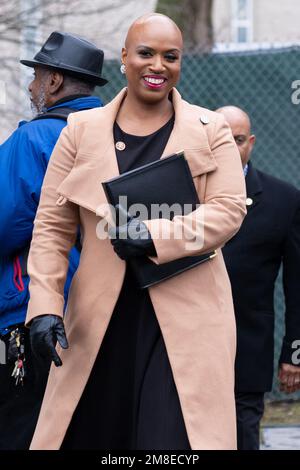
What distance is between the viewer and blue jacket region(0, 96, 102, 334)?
507 cm

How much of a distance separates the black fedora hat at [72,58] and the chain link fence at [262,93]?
3149mm

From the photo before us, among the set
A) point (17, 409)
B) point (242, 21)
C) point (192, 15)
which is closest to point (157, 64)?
point (17, 409)

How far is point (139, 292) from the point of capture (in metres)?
4.36

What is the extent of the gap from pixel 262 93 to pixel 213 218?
175 inches

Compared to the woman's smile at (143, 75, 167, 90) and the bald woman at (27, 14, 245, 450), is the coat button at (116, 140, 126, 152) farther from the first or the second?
the woman's smile at (143, 75, 167, 90)

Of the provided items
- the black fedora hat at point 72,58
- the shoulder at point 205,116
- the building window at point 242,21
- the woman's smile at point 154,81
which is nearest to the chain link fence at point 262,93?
the black fedora hat at point 72,58

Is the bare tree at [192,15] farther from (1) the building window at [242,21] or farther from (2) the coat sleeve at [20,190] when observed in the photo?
(2) the coat sleeve at [20,190]

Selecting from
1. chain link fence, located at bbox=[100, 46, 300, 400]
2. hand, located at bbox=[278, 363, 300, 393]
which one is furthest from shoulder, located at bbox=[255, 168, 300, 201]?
chain link fence, located at bbox=[100, 46, 300, 400]

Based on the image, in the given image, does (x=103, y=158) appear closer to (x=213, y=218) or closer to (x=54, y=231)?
(x=54, y=231)

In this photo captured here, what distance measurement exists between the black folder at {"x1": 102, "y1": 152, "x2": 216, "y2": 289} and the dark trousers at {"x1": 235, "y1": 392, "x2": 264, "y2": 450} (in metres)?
1.65

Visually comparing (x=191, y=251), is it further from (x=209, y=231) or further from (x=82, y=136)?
(x=82, y=136)
